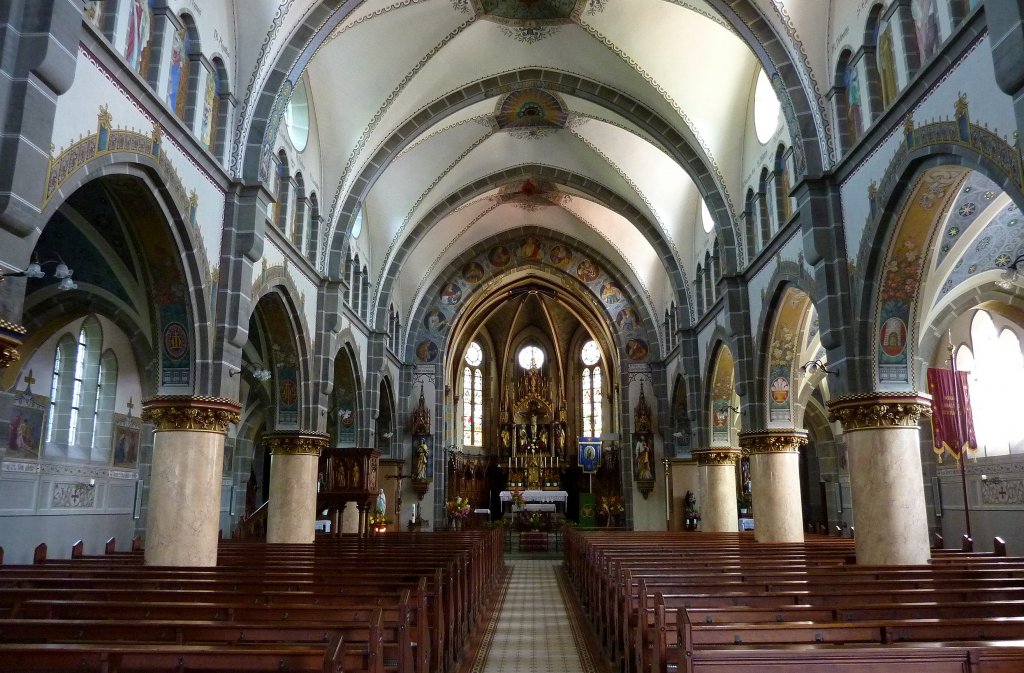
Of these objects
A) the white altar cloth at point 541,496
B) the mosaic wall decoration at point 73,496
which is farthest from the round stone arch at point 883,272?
the white altar cloth at point 541,496

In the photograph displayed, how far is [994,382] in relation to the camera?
67.7 feet

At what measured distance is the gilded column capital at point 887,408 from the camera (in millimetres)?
12523

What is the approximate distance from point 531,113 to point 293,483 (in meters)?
12.8

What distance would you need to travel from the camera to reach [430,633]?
27.2ft

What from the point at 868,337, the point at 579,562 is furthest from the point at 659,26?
the point at 579,562

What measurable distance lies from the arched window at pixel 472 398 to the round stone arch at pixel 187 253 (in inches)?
1129

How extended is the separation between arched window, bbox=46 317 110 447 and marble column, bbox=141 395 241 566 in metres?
6.16

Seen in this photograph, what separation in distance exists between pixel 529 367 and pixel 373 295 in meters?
19.7

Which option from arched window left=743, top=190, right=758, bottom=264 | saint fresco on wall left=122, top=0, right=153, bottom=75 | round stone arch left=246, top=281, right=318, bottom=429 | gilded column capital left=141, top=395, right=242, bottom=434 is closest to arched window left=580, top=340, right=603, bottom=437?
arched window left=743, top=190, right=758, bottom=264

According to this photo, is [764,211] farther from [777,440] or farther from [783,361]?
[777,440]

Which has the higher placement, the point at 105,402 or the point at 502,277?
the point at 502,277

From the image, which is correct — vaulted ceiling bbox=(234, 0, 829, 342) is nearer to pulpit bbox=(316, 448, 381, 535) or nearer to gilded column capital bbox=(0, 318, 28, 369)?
pulpit bbox=(316, 448, 381, 535)

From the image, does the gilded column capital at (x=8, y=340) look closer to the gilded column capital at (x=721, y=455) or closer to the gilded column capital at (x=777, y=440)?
the gilded column capital at (x=777, y=440)

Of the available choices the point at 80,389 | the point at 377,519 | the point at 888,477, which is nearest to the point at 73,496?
the point at 80,389
